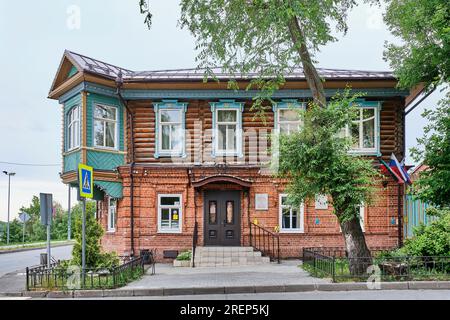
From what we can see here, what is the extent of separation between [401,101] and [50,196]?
14445 mm

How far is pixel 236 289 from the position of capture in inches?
503

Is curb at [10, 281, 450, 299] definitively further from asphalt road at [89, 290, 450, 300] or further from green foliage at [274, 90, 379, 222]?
green foliage at [274, 90, 379, 222]

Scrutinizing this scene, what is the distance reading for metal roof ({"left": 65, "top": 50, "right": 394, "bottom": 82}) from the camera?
20.6 meters

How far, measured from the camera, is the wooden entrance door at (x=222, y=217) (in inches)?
826

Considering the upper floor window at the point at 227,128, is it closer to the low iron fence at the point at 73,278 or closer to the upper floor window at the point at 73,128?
the upper floor window at the point at 73,128

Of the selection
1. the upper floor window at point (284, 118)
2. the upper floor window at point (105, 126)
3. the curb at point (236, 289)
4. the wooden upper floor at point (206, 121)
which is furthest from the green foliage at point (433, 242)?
the upper floor window at point (105, 126)

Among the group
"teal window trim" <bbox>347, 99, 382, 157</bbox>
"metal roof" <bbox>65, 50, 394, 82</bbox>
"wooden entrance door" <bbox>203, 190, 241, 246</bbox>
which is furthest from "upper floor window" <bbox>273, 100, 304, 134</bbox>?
"wooden entrance door" <bbox>203, 190, 241, 246</bbox>

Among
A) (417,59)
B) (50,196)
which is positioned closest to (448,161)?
(417,59)

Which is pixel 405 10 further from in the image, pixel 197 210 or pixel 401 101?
pixel 197 210

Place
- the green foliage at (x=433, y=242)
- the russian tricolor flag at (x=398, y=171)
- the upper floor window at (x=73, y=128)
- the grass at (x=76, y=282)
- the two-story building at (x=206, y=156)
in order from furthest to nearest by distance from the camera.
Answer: the two-story building at (x=206, y=156)
the upper floor window at (x=73, y=128)
the russian tricolor flag at (x=398, y=171)
the green foliage at (x=433, y=242)
the grass at (x=76, y=282)

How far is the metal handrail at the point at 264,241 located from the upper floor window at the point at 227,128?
314 cm

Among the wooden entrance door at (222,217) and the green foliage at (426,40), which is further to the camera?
the wooden entrance door at (222,217)

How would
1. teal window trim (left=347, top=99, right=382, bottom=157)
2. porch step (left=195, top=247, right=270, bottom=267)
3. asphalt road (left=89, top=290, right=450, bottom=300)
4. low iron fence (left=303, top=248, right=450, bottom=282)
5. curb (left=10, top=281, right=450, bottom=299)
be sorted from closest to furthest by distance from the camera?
asphalt road (left=89, top=290, right=450, bottom=300) < curb (left=10, top=281, right=450, bottom=299) < low iron fence (left=303, top=248, right=450, bottom=282) < porch step (left=195, top=247, right=270, bottom=267) < teal window trim (left=347, top=99, right=382, bottom=157)

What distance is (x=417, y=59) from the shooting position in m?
17.0
